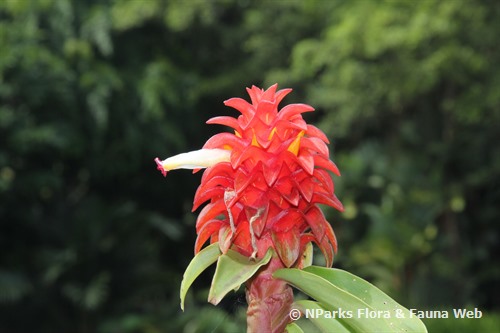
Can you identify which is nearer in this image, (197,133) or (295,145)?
(295,145)

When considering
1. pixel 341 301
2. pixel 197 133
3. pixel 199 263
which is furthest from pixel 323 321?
pixel 197 133

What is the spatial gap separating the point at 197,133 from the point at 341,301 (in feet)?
29.7

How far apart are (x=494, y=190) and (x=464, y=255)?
764mm

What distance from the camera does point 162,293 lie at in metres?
8.26

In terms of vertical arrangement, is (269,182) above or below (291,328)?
above

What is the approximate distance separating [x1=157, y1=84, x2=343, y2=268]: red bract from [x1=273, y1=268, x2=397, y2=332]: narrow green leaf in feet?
0.18

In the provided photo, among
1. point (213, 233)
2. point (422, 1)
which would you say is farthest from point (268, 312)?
point (422, 1)

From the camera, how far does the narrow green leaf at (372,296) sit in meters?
0.92

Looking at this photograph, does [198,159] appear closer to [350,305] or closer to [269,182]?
[269,182]

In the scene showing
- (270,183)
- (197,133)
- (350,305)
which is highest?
(197,133)

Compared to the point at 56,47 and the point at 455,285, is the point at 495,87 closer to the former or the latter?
the point at 455,285

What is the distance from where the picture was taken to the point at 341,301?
906 millimetres

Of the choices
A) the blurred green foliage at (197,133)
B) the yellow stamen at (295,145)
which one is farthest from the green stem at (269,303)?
the blurred green foliage at (197,133)

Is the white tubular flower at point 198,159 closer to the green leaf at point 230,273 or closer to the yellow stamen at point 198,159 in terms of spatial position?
the yellow stamen at point 198,159
